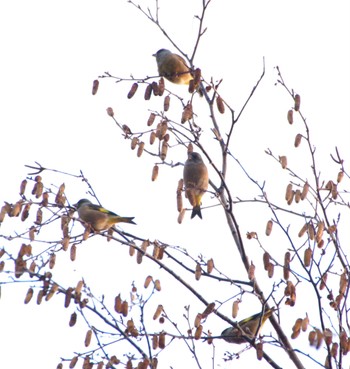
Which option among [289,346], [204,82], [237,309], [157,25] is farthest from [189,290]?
[157,25]

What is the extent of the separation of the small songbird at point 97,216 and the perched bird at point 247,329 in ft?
4.83

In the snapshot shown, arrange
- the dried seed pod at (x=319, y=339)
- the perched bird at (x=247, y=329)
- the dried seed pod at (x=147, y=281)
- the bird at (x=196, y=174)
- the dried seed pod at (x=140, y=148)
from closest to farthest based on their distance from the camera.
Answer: the dried seed pod at (x=319, y=339), the perched bird at (x=247, y=329), the dried seed pod at (x=147, y=281), the dried seed pod at (x=140, y=148), the bird at (x=196, y=174)

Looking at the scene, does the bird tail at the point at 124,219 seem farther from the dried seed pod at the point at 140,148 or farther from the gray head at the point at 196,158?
the dried seed pod at the point at 140,148

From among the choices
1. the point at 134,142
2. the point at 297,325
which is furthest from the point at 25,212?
the point at 297,325

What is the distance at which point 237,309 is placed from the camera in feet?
15.8

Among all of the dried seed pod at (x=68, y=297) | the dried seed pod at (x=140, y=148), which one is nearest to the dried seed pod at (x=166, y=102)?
the dried seed pod at (x=140, y=148)

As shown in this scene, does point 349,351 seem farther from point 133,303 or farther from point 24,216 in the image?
point 24,216

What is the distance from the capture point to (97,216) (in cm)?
688

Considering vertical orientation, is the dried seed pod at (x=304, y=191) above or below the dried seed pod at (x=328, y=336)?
above

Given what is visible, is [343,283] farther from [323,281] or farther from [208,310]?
[208,310]

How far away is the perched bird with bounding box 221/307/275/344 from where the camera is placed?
4811 millimetres

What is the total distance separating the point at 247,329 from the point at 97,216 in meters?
2.30

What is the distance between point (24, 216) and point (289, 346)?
2.09 metres

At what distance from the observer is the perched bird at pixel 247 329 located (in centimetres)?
481
